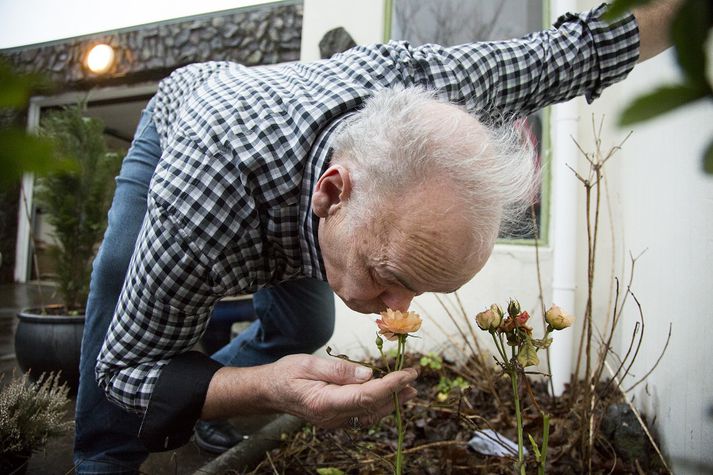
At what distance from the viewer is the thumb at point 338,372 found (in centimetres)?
120

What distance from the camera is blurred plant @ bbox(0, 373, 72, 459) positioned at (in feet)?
4.93

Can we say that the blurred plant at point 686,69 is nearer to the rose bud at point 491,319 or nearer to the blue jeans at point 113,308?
the rose bud at point 491,319

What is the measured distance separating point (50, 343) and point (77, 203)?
34.7 inches

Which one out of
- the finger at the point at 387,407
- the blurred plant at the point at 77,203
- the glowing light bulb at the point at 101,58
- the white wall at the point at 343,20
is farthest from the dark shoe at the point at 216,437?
the glowing light bulb at the point at 101,58

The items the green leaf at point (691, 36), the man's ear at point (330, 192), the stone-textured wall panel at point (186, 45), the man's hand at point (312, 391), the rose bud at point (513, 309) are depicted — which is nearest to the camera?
the green leaf at point (691, 36)

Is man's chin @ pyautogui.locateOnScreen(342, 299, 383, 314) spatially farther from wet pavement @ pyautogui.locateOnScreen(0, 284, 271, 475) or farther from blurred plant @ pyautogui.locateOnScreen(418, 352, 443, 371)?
blurred plant @ pyautogui.locateOnScreen(418, 352, 443, 371)

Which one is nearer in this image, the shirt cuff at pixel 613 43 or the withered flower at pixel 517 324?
the withered flower at pixel 517 324

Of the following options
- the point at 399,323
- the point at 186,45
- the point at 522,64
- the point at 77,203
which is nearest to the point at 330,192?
the point at 399,323

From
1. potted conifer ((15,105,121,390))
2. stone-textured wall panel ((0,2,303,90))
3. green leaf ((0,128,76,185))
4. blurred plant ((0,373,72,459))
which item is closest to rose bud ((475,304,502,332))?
green leaf ((0,128,76,185))

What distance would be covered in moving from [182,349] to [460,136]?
959 millimetres

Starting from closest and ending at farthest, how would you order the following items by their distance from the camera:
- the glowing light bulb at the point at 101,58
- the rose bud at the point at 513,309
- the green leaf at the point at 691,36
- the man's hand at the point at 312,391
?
the green leaf at the point at 691,36 < the rose bud at the point at 513,309 < the man's hand at the point at 312,391 < the glowing light bulb at the point at 101,58

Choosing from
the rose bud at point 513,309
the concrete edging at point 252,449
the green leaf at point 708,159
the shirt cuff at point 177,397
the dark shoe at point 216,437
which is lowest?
the dark shoe at point 216,437

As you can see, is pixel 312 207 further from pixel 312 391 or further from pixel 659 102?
pixel 659 102

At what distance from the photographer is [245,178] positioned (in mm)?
1300
